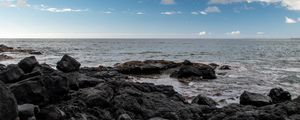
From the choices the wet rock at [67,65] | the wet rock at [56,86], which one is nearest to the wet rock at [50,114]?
the wet rock at [56,86]

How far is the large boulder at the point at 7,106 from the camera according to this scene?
9602 millimetres

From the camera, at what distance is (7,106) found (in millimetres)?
9742

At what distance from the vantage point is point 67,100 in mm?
14930

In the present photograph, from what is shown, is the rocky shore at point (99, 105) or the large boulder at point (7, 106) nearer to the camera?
the large boulder at point (7, 106)

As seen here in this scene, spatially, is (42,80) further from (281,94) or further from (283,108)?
(281,94)

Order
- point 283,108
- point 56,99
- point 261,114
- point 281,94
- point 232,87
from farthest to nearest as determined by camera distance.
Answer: point 232,87 → point 281,94 → point 56,99 → point 283,108 → point 261,114

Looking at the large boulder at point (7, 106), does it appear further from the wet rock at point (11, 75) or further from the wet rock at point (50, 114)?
the wet rock at point (11, 75)

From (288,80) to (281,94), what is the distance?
11.6 meters

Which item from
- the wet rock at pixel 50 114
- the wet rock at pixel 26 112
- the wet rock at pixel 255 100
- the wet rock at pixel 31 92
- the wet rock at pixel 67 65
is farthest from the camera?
the wet rock at pixel 67 65

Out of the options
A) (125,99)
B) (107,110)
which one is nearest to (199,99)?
(125,99)

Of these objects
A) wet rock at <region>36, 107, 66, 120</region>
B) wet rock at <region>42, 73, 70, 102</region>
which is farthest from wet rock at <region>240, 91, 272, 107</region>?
wet rock at <region>36, 107, 66, 120</region>

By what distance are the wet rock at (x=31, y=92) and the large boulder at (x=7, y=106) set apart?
10.9ft

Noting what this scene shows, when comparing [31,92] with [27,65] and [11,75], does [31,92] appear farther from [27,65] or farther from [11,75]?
[27,65]

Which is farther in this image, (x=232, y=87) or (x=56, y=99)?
(x=232, y=87)
